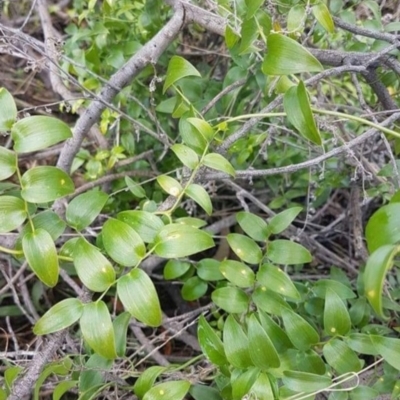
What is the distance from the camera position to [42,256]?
23.9 inches

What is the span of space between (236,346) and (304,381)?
0.09m

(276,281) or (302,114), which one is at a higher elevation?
(302,114)

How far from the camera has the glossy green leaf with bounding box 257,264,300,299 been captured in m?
0.71

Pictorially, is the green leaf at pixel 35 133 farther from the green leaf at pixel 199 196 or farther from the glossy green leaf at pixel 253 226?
the glossy green leaf at pixel 253 226

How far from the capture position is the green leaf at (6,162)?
606 mm

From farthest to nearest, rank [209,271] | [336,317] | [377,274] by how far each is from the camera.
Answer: [209,271] < [336,317] < [377,274]

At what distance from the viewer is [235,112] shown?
1037mm

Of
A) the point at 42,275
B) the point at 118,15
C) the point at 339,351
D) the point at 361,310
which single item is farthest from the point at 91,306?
the point at 118,15

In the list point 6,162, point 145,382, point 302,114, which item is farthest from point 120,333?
point 302,114

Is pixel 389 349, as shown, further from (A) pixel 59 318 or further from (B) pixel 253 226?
(A) pixel 59 318

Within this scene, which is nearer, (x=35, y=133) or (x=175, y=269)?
(x=35, y=133)

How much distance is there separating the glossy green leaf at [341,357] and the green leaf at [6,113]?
0.49 meters

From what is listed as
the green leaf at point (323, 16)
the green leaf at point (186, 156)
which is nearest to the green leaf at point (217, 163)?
the green leaf at point (186, 156)

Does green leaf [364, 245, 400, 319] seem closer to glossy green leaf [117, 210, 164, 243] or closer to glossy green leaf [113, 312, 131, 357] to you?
glossy green leaf [117, 210, 164, 243]
